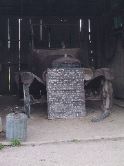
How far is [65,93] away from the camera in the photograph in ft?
33.1

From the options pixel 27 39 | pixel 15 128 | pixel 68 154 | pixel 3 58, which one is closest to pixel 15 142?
pixel 15 128

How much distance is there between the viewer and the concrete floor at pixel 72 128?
8.16 metres

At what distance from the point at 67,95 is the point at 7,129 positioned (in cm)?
253

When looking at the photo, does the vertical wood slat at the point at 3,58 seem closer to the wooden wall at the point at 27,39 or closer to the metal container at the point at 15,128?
the wooden wall at the point at 27,39

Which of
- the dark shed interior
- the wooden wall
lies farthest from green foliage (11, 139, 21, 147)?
the wooden wall

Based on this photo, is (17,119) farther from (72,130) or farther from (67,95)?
(67,95)

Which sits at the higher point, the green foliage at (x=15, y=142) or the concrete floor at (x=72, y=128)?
the green foliage at (x=15, y=142)

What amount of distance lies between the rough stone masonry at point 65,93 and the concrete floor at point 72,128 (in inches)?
8.2

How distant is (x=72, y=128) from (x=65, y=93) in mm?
1196

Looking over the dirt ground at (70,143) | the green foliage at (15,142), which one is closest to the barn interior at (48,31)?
the dirt ground at (70,143)

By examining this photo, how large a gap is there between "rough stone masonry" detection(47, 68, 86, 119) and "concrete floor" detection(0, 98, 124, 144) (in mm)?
209

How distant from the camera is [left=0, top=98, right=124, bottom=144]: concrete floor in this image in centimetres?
816

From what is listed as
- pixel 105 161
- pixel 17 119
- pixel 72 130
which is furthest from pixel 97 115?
pixel 105 161

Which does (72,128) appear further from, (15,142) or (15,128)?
(15,142)
